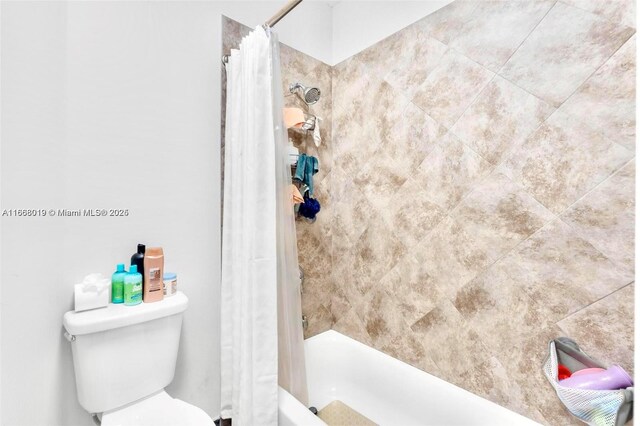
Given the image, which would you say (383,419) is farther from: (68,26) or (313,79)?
(68,26)

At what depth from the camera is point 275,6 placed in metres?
1.62

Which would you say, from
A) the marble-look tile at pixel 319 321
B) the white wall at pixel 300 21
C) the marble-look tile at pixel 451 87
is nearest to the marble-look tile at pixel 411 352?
the marble-look tile at pixel 319 321

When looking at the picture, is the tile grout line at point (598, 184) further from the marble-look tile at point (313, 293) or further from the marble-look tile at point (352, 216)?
the marble-look tile at point (313, 293)

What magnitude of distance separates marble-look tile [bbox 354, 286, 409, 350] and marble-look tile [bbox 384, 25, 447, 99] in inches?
44.4

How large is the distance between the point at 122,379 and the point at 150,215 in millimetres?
623

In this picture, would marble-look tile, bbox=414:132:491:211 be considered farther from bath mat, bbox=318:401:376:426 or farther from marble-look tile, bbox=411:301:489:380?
bath mat, bbox=318:401:376:426

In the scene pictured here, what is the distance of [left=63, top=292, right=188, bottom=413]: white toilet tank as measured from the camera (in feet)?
3.31

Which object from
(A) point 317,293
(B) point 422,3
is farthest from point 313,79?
(A) point 317,293

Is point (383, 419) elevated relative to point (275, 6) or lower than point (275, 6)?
lower

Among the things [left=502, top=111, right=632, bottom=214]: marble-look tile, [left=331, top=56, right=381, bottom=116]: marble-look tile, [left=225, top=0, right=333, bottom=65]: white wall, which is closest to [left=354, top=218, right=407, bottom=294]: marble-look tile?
[left=502, top=111, right=632, bottom=214]: marble-look tile

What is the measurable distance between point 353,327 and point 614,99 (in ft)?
5.32

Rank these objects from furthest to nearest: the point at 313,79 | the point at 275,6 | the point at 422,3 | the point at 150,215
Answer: the point at 313,79 → the point at 275,6 → the point at 422,3 → the point at 150,215

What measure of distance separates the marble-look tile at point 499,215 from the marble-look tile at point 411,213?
13cm

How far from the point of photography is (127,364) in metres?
1.07
